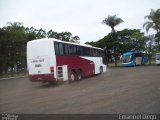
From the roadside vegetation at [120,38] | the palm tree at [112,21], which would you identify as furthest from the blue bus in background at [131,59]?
the palm tree at [112,21]

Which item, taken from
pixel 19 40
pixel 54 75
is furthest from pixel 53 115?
pixel 19 40

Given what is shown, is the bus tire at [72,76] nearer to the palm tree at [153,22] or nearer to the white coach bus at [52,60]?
the white coach bus at [52,60]

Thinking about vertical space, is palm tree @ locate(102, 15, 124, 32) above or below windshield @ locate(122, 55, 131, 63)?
above

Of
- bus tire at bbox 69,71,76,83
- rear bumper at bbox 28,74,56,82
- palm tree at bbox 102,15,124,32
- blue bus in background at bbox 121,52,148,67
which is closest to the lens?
rear bumper at bbox 28,74,56,82

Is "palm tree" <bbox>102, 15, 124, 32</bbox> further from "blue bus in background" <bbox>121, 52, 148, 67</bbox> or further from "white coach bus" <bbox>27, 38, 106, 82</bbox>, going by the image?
"white coach bus" <bbox>27, 38, 106, 82</bbox>

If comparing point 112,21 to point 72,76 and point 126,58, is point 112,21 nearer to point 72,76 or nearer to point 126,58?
point 126,58

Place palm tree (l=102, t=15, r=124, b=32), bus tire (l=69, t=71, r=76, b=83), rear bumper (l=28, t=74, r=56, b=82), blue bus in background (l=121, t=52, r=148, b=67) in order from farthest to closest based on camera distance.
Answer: palm tree (l=102, t=15, r=124, b=32)
blue bus in background (l=121, t=52, r=148, b=67)
bus tire (l=69, t=71, r=76, b=83)
rear bumper (l=28, t=74, r=56, b=82)

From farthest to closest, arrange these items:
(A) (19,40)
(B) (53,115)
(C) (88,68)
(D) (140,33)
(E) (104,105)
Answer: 1. (D) (140,33)
2. (A) (19,40)
3. (C) (88,68)
4. (E) (104,105)
5. (B) (53,115)

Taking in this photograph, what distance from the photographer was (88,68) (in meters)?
21.4

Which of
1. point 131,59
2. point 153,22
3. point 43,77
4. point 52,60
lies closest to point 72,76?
point 43,77

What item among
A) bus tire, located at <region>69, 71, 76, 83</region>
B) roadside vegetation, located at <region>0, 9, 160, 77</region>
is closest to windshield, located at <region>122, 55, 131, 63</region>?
roadside vegetation, located at <region>0, 9, 160, 77</region>

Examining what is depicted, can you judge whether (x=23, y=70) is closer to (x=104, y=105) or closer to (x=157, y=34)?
(x=157, y=34)

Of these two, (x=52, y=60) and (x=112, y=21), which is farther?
(x=112, y=21)

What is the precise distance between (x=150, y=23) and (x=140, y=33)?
371 centimetres
